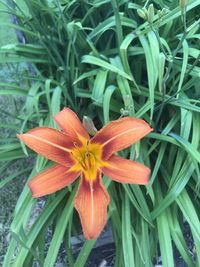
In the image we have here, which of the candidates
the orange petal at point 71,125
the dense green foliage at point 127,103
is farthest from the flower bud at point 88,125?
the dense green foliage at point 127,103

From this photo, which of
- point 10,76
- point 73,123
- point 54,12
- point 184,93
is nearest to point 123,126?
point 73,123

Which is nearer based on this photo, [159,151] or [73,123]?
[73,123]

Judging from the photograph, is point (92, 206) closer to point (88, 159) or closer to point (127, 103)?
point (88, 159)

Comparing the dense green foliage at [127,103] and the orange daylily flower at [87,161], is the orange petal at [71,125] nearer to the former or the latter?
the orange daylily flower at [87,161]

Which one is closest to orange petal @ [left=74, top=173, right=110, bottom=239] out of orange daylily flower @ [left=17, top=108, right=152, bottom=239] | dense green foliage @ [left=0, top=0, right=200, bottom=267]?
orange daylily flower @ [left=17, top=108, right=152, bottom=239]

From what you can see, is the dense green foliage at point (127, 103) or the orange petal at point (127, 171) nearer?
the orange petal at point (127, 171)

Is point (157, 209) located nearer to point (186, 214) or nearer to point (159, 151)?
point (186, 214)
